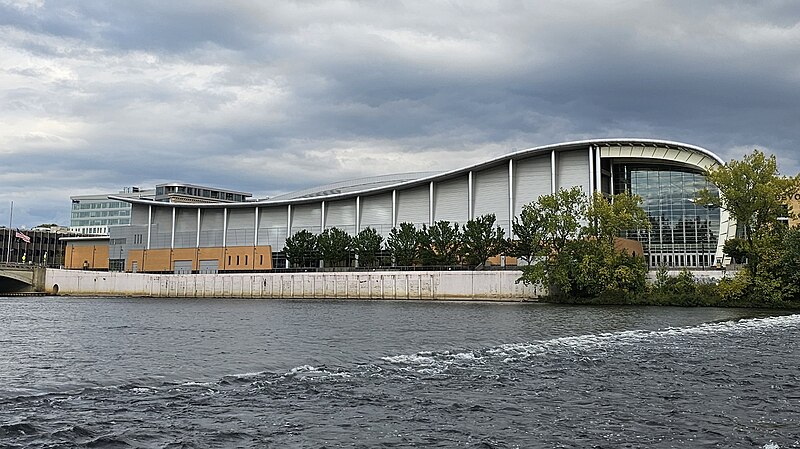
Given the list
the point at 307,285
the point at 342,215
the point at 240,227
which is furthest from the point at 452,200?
the point at 240,227

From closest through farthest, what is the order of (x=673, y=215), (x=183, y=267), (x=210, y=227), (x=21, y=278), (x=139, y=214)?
(x=673, y=215), (x=21, y=278), (x=183, y=267), (x=210, y=227), (x=139, y=214)

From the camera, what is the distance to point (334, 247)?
101750 mm

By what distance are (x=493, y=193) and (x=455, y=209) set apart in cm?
645

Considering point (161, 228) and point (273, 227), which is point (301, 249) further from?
point (161, 228)

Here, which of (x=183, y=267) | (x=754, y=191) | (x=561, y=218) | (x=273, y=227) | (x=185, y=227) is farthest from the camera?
(x=185, y=227)

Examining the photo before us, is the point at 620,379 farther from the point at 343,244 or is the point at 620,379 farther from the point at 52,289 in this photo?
the point at 52,289

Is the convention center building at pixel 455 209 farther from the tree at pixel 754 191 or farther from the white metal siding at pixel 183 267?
the tree at pixel 754 191

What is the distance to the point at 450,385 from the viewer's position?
17281 mm

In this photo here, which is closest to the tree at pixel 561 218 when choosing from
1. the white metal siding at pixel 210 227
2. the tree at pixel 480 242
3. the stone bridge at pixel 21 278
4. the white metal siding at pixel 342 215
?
the tree at pixel 480 242

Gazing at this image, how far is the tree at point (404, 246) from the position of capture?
9312 centimetres

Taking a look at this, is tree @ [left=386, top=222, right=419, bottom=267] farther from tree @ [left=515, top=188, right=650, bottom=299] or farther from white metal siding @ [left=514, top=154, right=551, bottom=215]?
tree @ [left=515, top=188, right=650, bottom=299]

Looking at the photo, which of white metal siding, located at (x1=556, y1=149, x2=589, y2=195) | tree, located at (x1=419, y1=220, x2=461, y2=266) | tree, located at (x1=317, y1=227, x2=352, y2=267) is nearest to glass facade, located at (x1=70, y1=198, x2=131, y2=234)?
tree, located at (x1=317, y1=227, x2=352, y2=267)

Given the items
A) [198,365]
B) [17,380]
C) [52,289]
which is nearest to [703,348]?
[198,365]

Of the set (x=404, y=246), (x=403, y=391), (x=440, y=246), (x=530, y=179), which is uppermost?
(x=530, y=179)
